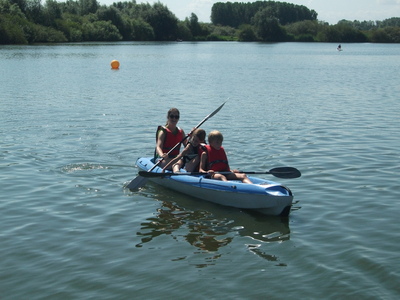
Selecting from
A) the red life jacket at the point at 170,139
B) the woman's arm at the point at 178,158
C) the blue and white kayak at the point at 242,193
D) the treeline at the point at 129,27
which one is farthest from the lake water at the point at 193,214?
the treeline at the point at 129,27

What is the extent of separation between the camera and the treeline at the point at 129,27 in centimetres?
7169

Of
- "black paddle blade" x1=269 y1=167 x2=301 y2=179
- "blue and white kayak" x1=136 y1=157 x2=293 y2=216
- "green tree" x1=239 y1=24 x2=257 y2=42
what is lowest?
"blue and white kayak" x1=136 y1=157 x2=293 y2=216

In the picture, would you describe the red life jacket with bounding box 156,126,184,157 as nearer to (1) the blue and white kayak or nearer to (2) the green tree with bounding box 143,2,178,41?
(1) the blue and white kayak

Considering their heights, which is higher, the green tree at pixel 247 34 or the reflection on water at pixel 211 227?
the green tree at pixel 247 34

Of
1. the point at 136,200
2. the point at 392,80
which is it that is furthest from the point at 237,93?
the point at 136,200

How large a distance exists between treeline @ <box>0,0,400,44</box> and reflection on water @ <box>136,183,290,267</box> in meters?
61.0

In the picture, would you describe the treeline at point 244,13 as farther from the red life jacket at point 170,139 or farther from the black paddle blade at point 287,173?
the black paddle blade at point 287,173

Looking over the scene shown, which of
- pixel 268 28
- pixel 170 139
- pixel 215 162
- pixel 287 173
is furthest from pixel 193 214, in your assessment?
pixel 268 28

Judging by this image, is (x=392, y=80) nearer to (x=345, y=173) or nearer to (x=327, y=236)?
(x=345, y=173)

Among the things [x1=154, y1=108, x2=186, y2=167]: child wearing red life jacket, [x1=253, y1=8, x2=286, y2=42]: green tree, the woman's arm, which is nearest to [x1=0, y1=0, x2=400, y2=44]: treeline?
[x1=253, y1=8, x2=286, y2=42]: green tree

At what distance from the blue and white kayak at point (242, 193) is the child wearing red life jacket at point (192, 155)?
305 mm

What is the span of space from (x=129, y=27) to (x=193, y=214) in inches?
3493

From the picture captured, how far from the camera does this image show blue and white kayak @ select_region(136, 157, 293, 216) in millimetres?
8273

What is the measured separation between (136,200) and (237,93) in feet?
50.0
